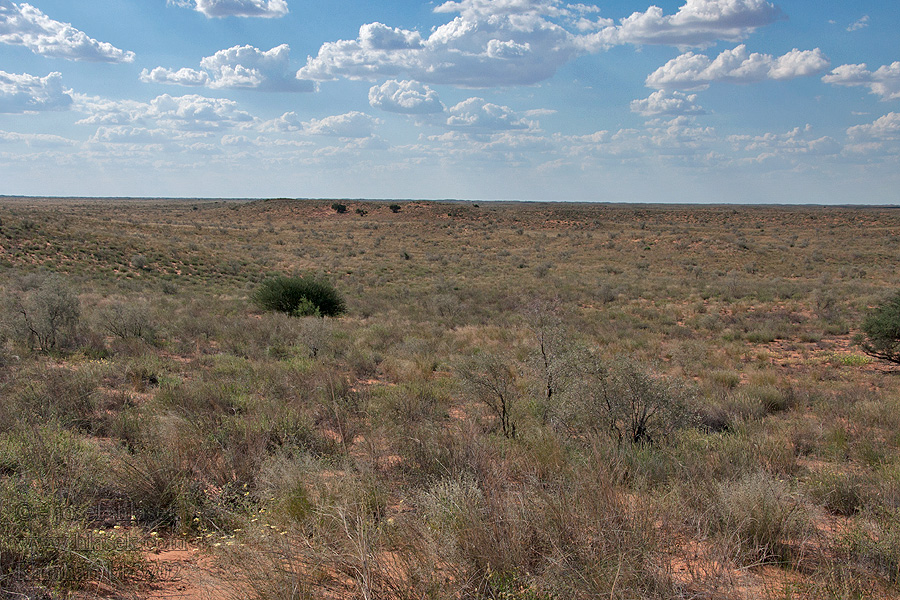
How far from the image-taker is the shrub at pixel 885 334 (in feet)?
41.2

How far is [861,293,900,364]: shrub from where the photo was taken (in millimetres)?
12570

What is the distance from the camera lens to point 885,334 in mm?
12672

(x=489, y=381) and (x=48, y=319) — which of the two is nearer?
(x=489, y=381)

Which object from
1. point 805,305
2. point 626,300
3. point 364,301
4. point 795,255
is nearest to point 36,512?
point 364,301

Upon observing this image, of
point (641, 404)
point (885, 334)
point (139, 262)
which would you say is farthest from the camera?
point (139, 262)

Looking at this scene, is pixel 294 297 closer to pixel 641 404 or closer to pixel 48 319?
pixel 48 319

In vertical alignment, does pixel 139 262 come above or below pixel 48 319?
below

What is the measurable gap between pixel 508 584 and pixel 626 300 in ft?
72.0

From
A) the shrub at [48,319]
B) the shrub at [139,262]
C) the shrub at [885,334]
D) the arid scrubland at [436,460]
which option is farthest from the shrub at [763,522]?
the shrub at [139,262]

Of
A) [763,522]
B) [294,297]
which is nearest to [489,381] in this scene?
[763,522]

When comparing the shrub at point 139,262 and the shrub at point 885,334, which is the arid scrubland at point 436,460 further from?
the shrub at point 139,262

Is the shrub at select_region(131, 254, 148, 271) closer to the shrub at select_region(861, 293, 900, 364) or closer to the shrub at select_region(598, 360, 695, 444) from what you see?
the shrub at select_region(598, 360, 695, 444)

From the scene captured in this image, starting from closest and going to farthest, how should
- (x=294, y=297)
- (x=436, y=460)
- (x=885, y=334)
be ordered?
(x=436, y=460)
(x=885, y=334)
(x=294, y=297)

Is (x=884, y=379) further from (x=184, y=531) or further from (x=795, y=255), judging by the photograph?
(x=795, y=255)
